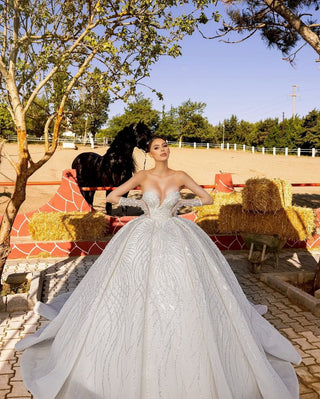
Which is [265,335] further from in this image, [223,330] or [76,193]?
[76,193]

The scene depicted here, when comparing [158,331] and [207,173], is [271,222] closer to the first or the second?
[158,331]

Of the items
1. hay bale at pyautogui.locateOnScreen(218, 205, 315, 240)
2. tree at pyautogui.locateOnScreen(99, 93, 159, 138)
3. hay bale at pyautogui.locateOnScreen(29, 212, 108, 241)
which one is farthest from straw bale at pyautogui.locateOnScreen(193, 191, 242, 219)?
tree at pyautogui.locateOnScreen(99, 93, 159, 138)

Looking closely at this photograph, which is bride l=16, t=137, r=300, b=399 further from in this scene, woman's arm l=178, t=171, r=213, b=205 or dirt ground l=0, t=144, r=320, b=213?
dirt ground l=0, t=144, r=320, b=213

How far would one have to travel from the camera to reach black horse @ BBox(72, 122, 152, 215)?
10125mm

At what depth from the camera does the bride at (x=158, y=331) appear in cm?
293

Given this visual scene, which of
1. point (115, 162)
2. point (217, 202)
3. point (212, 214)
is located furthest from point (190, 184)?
point (115, 162)

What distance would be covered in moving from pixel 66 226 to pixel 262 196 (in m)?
4.44

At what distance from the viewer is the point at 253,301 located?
588 centimetres

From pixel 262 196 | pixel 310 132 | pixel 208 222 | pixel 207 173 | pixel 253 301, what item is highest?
pixel 310 132

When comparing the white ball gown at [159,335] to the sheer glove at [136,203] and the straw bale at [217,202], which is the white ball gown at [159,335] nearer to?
the sheer glove at [136,203]

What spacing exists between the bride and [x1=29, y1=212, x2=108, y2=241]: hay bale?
512 centimetres

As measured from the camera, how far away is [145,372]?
2.91 m

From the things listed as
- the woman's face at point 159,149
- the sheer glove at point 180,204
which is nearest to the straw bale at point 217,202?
the sheer glove at point 180,204

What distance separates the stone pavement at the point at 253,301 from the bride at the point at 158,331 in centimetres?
30
